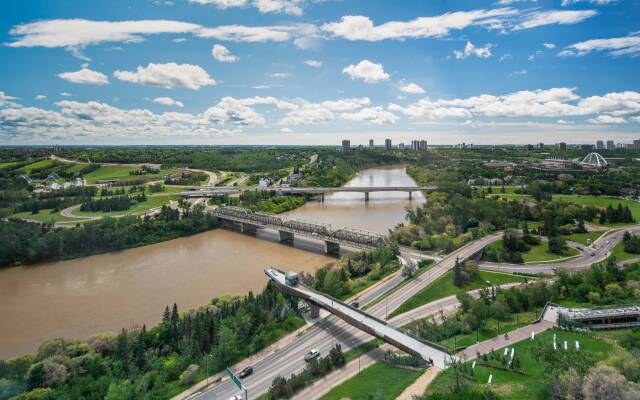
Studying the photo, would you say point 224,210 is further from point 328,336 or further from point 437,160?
point 437,160

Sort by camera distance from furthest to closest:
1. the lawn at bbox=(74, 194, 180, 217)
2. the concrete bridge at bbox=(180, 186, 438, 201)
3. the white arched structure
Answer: the white arched structure → the concrete bridge at bbox=(180, 186, 438, 201) → the lawn at bbox=(74, 194, 180, 217)

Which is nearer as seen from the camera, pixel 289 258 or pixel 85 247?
pixel 289 258

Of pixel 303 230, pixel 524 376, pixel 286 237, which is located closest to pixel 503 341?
pixel 524 376

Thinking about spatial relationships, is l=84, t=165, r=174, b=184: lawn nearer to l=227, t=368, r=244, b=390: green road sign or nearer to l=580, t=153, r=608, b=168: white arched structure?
l=227, t=368, r=244, b=390: green road sign

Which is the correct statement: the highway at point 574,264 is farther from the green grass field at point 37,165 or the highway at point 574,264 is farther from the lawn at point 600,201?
the green grass field at point 37,165

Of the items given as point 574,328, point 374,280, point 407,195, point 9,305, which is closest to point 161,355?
point 374,280

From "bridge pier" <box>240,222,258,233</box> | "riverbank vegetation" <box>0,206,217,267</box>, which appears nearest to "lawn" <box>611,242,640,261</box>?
"bridge pier" <box>240,222,258,233</box>

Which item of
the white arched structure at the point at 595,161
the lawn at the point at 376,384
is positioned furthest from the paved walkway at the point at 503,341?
the white arched structure at the point at 595,161
